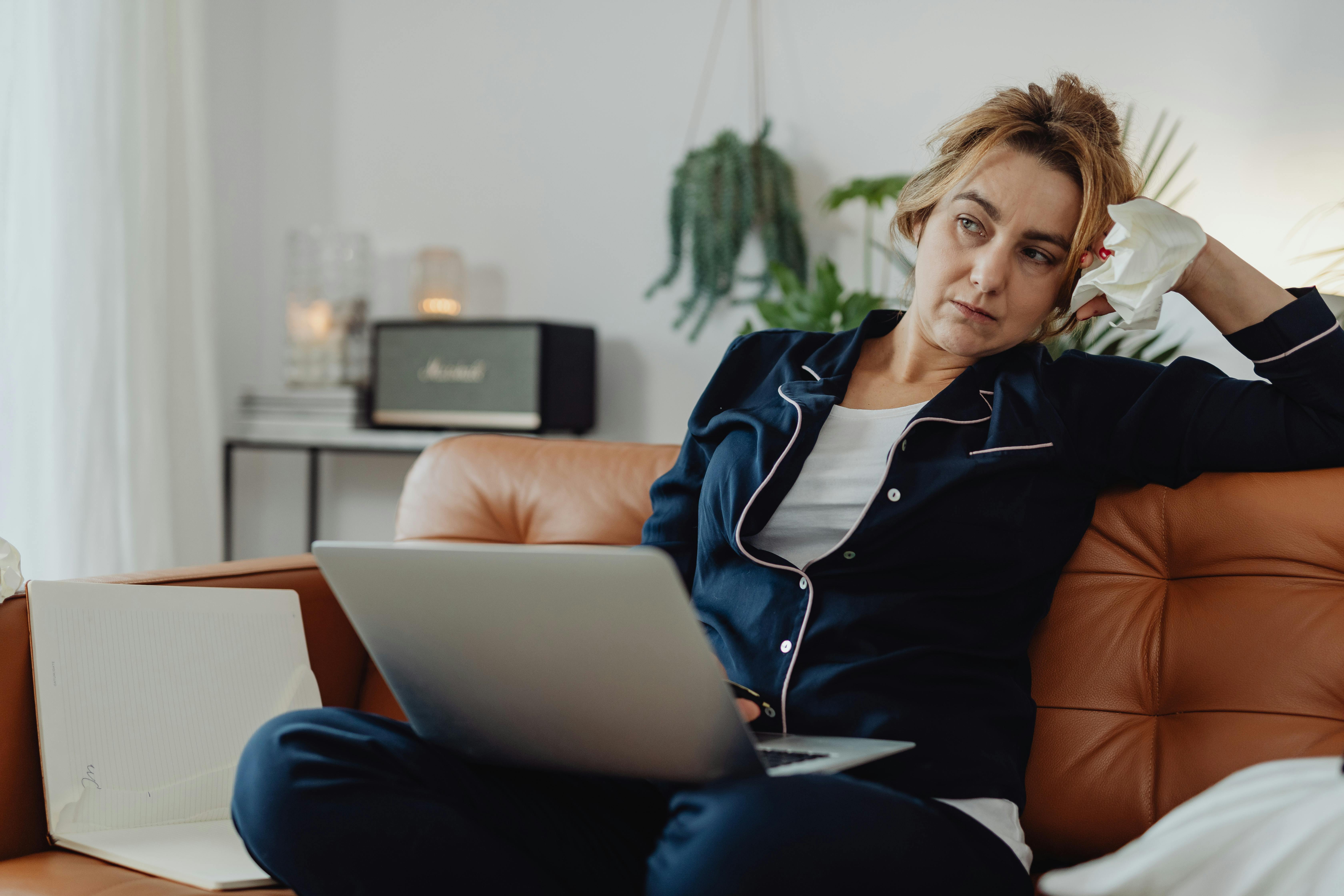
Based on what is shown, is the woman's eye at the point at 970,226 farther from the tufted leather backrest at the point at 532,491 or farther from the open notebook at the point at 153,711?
the open notebook at the point at 153,711

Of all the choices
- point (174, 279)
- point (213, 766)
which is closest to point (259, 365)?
point (174, 279)

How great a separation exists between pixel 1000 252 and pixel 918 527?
322 mm

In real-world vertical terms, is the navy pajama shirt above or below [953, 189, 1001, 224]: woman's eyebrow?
below

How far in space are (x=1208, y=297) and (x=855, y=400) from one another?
0.40m

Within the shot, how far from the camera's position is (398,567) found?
2.72 feet

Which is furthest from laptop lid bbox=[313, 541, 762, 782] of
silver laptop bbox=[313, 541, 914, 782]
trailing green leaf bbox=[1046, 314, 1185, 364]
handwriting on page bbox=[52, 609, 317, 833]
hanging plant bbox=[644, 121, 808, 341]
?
hanging plant bbox=[644, 121, 808, 341]

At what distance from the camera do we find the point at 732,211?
8.67ft

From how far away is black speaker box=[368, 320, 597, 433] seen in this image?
2.66 meters

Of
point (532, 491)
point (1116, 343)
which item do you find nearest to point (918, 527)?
point (532, 491)

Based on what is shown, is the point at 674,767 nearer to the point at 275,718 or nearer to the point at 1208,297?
the point at 275,718

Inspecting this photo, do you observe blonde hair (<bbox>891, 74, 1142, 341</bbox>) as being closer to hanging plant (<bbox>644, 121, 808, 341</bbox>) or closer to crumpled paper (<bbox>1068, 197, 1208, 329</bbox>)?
crumpled paper (<bbox>1068, 197, 1208, 329</bbox>)

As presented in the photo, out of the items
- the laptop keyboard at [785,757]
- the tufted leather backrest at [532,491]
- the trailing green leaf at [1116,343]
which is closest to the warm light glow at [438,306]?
the tufted leather backrest at [532,491]

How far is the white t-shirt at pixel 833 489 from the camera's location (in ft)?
3.77

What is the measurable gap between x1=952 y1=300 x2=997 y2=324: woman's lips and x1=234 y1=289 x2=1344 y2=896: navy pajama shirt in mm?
59
